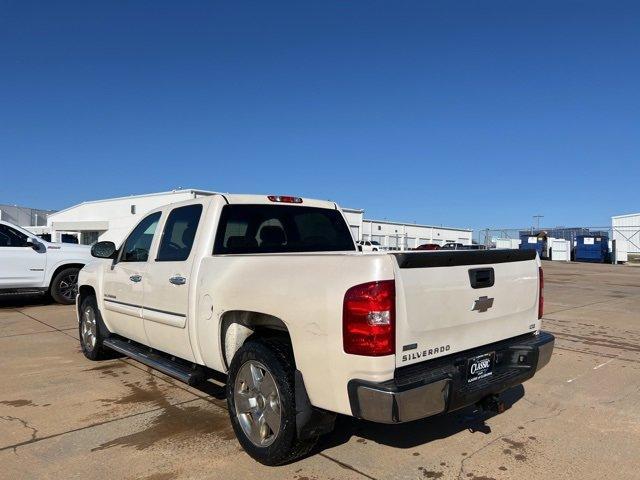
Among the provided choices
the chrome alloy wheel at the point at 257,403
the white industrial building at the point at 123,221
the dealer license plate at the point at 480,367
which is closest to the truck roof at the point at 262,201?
the chrome alloy wheel at the point at 257,403

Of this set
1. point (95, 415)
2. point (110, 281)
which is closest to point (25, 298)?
point (110, 281)

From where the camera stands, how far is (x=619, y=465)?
11.8 feet

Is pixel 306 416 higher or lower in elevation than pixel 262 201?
lower

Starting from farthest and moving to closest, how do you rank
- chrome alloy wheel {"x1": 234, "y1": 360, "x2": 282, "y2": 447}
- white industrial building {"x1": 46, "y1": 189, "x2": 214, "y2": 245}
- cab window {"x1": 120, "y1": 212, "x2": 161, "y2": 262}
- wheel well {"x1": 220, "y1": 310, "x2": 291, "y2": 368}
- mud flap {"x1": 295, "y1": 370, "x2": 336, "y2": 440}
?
white industrial building {"x1": 46, "y1": 189, "x2": 214, "y2": 245}
cab window {"x1": 120, "y1": 212, "x2": 161, "y2": 262}
wheel well {"x1": 220, "y1": 310, "x2": 291, "y2": 368}
chrome alloy wheel {"x1": 234, "y1": 360, "x2": 282, "y2": 447}
mud flap {"x1": 295, "y1": 370, "x2": 336, "y2": 440}

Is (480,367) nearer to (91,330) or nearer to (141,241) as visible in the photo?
(141,241)

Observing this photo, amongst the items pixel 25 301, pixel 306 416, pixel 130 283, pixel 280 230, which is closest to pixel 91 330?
pixel 130 283

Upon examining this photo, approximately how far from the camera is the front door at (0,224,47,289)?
1069cm

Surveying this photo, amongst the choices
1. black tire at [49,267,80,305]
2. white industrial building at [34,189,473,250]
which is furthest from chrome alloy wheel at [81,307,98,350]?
white industrial building at [34,189,473,250]

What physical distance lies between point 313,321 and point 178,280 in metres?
1.72

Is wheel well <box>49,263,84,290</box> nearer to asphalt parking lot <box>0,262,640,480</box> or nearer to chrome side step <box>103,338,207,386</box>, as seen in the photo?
asphalt parking lot <box>0,262,640,480</box>

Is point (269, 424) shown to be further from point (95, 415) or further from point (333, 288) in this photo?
point (95, 415)

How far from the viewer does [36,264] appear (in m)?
11.0

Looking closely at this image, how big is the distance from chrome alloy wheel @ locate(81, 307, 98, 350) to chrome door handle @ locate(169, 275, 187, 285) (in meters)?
2.38

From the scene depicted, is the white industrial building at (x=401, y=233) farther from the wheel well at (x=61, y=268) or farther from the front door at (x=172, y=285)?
the front door at (x=172, y=285)
